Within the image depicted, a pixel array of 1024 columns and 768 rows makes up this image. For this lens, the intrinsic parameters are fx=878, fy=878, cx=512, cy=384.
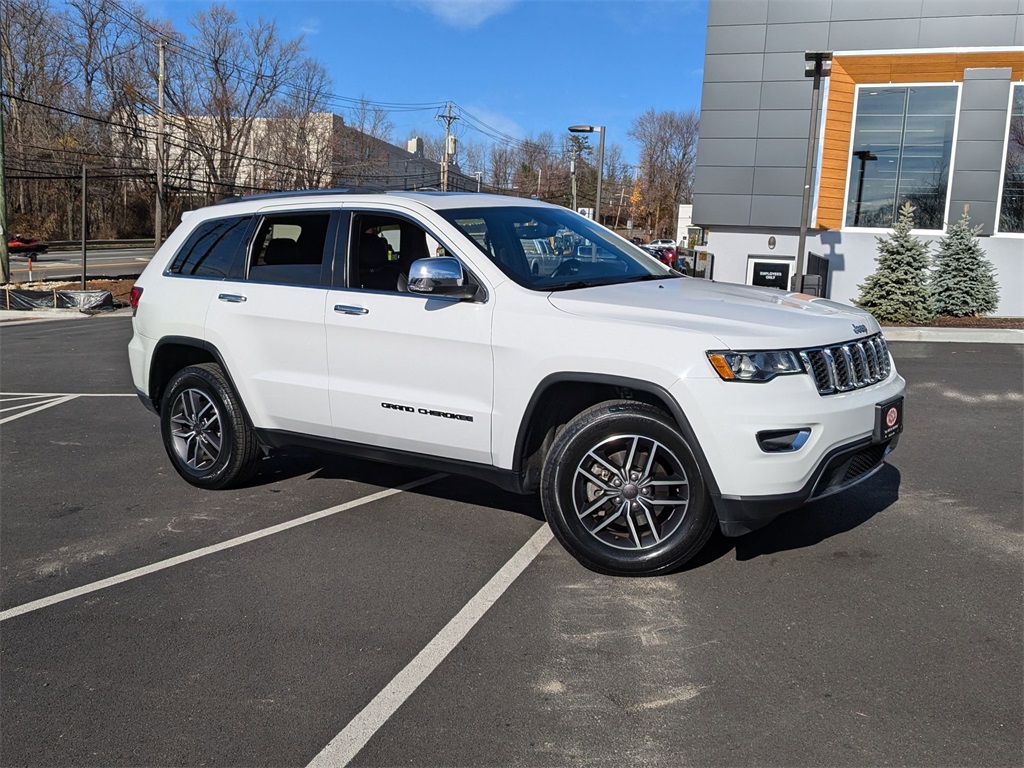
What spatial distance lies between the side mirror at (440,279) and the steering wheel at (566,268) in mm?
599

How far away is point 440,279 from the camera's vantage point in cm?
454

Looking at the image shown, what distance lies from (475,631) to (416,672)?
0.43 m

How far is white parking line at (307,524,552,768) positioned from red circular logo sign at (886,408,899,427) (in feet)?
6.34

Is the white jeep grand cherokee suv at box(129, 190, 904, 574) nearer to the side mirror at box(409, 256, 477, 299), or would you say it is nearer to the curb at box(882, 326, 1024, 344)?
the side mirror at box(409, 256, 477, 299)

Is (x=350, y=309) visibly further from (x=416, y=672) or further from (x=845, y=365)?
(x=845, y=365)

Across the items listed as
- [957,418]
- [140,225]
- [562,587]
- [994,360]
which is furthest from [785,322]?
[140,225]

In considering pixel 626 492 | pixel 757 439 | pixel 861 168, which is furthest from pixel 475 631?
pixel 861 168

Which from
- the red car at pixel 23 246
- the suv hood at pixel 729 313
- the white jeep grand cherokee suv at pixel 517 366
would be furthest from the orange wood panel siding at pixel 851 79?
the red car at pixel 23 246

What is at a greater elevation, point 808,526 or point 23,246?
point 23,246

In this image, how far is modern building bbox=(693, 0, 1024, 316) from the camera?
1831 centimetres

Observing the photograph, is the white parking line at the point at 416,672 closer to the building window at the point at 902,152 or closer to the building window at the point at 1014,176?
the building window at the point at 902,152

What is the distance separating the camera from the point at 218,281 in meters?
5.77

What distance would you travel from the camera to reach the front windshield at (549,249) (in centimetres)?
488

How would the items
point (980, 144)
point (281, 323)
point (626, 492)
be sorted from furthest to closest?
point (980, 144)
point (281, 323)
point (626, 492)
